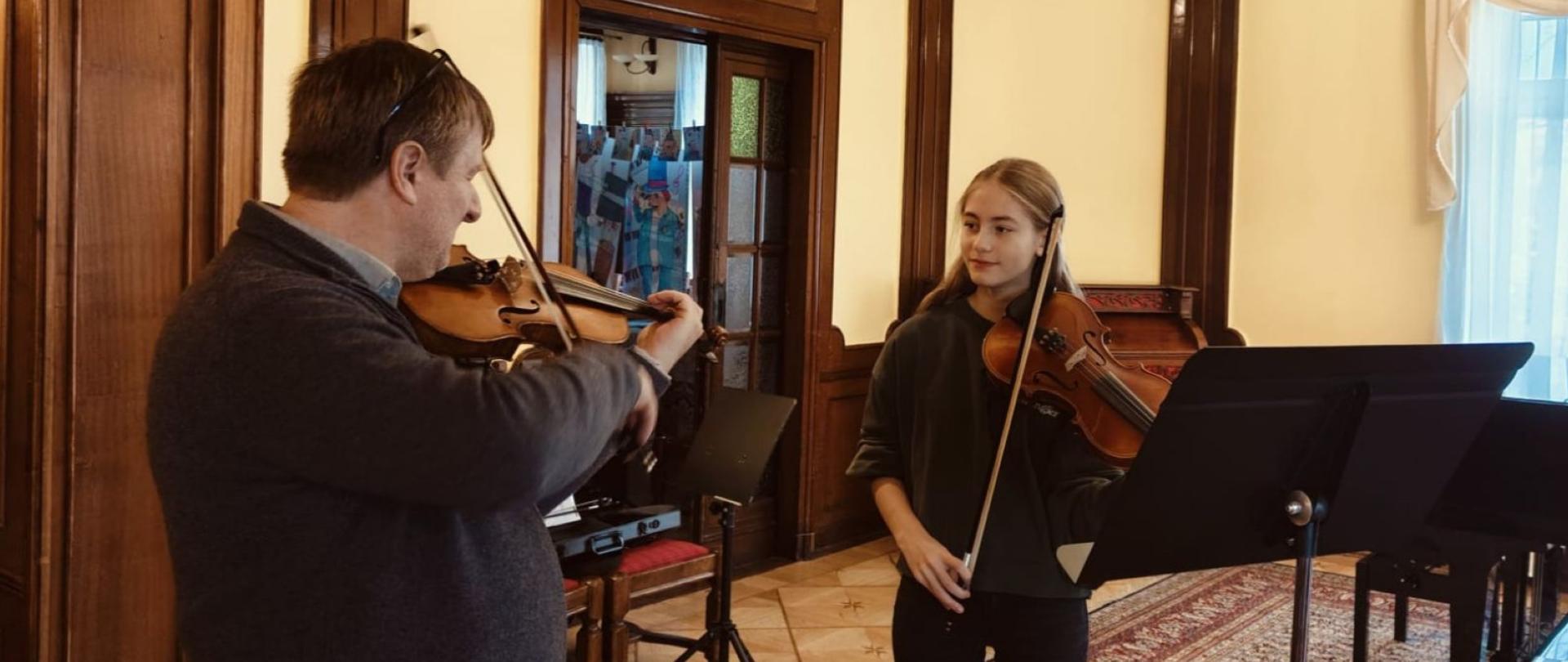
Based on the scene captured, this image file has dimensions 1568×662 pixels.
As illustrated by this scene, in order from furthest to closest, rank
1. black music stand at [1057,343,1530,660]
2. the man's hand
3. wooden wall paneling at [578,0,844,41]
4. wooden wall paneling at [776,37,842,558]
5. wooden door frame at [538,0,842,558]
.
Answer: wooden wall paneling at [776,37,842,558] → wooden door frame at [538,0,842,558] → wooden wall paneling at [578,0,844,41] → black music stand at [1057,343,1530,660] → the man's hand

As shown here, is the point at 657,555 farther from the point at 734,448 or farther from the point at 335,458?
the point at 335,458

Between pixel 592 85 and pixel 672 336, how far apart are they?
3909mm

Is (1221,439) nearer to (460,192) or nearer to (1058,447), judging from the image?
(1058,447)

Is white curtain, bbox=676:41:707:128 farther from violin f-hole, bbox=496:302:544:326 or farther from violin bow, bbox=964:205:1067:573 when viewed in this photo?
violin bow, bbox=964:205:1067:573

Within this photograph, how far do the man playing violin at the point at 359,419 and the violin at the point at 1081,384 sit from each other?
84 centimetres

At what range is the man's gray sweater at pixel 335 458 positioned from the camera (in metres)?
1.05

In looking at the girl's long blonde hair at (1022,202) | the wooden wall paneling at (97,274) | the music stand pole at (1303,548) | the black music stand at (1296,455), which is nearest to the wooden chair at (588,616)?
the wooden wall paneling at (97,274)

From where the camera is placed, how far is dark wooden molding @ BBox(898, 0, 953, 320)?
5.01 metres

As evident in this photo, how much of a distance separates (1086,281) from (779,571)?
6.75ft

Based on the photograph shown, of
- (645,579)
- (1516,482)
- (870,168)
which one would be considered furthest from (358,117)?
(870,168)

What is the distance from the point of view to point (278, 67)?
3041mm

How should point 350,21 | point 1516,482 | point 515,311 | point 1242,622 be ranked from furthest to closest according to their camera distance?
point 1242,622, point 350,21, point 1516,482, point 515,311

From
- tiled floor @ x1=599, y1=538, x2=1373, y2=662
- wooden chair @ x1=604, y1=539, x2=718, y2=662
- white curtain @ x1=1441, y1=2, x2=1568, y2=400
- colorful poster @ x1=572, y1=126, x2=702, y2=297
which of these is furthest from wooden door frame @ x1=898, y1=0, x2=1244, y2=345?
wooden chair @ x1=604, y1=539, x2=718, y2=662

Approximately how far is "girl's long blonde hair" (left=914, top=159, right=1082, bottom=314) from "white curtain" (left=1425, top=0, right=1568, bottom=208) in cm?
376
